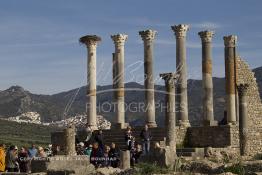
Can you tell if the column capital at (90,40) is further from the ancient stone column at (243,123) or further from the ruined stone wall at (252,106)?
the ancient stone column at (243,123)

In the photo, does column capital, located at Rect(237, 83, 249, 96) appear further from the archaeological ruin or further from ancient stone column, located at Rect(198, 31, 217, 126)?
ancient stone column, located at Rect(198, 31, 217, 126)

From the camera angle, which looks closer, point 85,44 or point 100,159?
point 100,159

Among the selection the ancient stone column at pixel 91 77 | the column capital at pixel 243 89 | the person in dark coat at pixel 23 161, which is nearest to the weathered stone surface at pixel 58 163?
the person in dark coat at pixel 23 161

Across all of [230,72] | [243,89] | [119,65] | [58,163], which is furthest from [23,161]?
[230,72]

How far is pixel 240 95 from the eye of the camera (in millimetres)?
32094

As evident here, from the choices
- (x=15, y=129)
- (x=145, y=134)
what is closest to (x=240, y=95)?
(x=145, y=134)

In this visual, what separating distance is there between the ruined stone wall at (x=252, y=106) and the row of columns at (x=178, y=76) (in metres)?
0.96

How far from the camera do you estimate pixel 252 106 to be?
38.2 meters

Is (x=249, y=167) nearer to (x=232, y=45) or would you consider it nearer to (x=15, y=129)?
(x=232, y=45)

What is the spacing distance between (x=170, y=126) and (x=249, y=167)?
47.0ft

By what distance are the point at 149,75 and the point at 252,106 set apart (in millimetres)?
6750

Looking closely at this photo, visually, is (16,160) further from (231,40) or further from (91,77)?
(231,40)

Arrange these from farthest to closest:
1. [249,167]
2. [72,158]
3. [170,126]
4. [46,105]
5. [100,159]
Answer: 1. [46,105]
2. [170,126]
3. [100,159]
4. [72,158]
5. [249,167]

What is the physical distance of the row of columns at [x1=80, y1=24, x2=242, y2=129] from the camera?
36.9 m
